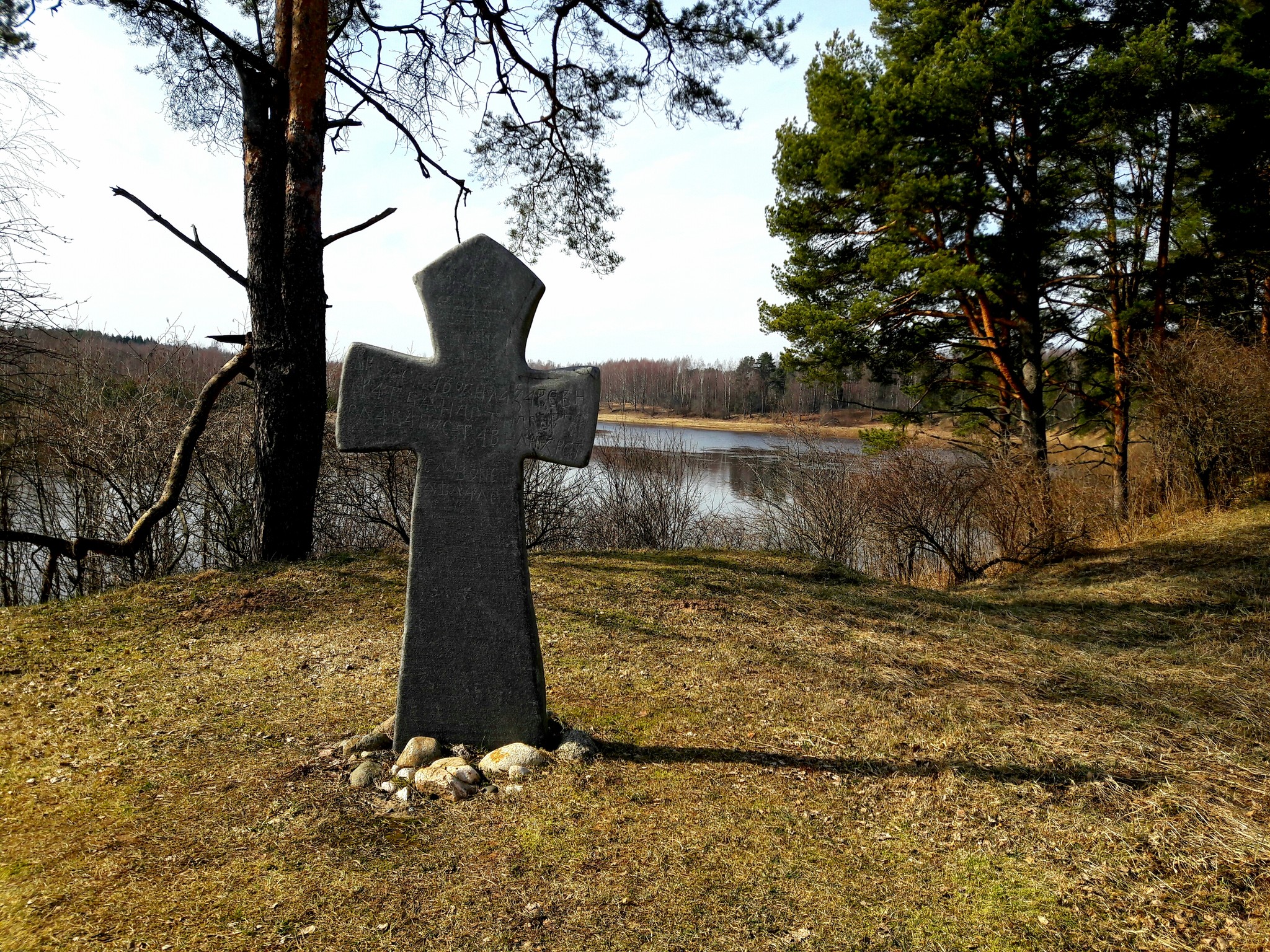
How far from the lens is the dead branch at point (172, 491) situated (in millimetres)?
6254

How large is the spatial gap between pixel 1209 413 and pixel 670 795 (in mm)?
11169

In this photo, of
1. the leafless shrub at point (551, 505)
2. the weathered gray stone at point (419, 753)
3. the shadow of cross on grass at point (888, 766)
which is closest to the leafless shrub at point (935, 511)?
the leafless shrub at point (551, 505)

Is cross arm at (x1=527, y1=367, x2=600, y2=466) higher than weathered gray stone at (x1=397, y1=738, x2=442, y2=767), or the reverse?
cross arm at (x1=527, y1=367, x2=600, y2=466)

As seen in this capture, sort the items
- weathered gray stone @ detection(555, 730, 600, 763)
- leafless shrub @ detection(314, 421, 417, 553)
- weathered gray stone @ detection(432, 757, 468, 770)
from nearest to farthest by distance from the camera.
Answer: weathered gray stone @ detection(432, 757, 468, 770) < weathered gray stone @ detection(555, 730, 600, 763) < leafless shrub @ detection(314, 421, 417, 553)

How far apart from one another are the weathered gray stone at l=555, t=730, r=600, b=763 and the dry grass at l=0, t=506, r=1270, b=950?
0.12 m

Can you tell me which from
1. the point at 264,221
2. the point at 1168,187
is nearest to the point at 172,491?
the point at 264,221

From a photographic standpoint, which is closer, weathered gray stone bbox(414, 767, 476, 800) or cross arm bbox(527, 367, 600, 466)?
weathered gray stone bbox(414, 767, 476, 800)

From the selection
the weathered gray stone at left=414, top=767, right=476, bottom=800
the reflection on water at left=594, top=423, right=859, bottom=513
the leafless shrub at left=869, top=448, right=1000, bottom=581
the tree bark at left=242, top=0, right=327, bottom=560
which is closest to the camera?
the weathered gray stone at left=414, top=767, right=476, bottom=800

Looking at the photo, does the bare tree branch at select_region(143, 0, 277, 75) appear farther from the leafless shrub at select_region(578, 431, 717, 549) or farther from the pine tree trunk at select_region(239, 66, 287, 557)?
the leafless shrub at select_region(578, 431, 717, 549)

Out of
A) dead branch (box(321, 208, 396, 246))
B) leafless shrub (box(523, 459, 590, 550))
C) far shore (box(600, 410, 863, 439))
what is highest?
dead branch (box(321, 208, 396, 246))

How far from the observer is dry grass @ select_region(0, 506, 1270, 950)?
2387 millimetres

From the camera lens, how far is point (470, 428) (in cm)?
331

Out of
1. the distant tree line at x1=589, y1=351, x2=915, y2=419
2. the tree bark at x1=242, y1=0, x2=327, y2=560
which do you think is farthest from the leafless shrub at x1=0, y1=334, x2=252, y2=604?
the distant tree line at x1=589, y1=351, x2=915, y2=419

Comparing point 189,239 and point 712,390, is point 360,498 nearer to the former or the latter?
point 189,239
